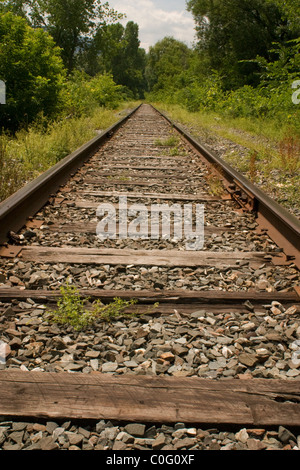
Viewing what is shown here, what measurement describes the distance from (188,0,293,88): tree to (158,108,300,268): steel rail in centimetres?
1801

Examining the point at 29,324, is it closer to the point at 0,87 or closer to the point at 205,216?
the point at 205,216

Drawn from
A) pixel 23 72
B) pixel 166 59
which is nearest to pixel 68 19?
pixel 166 59

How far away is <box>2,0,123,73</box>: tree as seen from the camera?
3772 centimetres

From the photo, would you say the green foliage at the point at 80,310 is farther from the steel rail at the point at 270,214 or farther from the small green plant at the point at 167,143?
the small green plant at the point at 167,143

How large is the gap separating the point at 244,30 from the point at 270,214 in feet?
72.8

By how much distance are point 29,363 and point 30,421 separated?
1.16 ft

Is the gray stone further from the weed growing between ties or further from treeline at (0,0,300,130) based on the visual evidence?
treeline at (0,0,300,130)

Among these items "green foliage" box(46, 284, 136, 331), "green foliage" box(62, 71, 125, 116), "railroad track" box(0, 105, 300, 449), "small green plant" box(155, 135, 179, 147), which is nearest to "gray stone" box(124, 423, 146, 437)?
"railroad track" box(0, 105, 300, 449)

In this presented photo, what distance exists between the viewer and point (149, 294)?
2.17 meters

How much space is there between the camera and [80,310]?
6.50ft

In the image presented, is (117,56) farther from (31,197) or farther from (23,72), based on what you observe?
(31,197)

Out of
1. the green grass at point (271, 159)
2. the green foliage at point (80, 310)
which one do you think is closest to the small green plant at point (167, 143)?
the green grass at point (271, 159)

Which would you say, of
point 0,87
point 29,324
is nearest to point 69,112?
point 0,87

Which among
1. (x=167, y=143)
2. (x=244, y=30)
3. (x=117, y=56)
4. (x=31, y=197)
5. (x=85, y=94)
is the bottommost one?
(x=31, y=197)
